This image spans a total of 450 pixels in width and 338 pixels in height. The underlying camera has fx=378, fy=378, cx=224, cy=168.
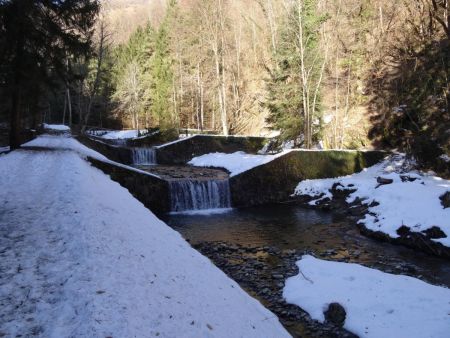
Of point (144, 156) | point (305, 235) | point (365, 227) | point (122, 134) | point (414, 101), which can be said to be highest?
point (414, 101)

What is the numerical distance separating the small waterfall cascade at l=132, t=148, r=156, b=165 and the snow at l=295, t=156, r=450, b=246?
1286cm

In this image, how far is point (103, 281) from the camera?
4.23 m

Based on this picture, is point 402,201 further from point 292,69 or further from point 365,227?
point 292,69

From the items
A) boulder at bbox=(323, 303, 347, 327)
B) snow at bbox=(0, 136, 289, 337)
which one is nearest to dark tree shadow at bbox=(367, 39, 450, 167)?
boulder at bbox=(323, 303, 347, 327)

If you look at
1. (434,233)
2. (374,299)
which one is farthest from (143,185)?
(374,299)

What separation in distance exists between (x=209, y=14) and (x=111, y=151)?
14.6 metres

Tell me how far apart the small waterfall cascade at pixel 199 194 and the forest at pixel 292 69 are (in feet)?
24.1

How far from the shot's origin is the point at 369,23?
97.9ft

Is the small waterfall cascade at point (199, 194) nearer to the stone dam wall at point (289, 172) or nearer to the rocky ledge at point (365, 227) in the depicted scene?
the stone dam wall at point (289, 172)

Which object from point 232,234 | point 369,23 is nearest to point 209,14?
point 369,23

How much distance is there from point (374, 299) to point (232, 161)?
17510mm

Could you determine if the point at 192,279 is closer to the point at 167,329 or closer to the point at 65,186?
the point at 167,329

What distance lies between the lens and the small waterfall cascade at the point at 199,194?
1777 cm

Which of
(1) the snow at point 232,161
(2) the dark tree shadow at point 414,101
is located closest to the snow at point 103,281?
(1) the snow at point 232,161
